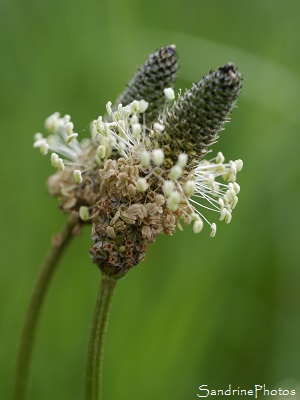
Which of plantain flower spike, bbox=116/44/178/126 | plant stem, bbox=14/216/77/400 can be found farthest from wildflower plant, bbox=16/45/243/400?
plant stem, bbox=14/216/77/400

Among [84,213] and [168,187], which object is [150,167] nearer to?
[168,187]

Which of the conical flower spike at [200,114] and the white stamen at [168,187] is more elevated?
the conical flower spike at [200,114]

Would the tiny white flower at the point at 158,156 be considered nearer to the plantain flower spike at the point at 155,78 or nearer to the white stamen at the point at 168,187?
the white stamen at the point at 168,187

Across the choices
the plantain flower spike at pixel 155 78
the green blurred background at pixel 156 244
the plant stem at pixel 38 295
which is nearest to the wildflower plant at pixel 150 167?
the plantain flower spike at pixel 155 78

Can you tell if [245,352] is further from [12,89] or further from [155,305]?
[12,89]

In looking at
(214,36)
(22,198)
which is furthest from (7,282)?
(214,36)

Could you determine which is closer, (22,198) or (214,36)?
(22,198)

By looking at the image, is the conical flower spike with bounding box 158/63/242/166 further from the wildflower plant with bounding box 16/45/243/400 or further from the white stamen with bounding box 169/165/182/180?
the white stamen with bounding box 169/165/182/180
